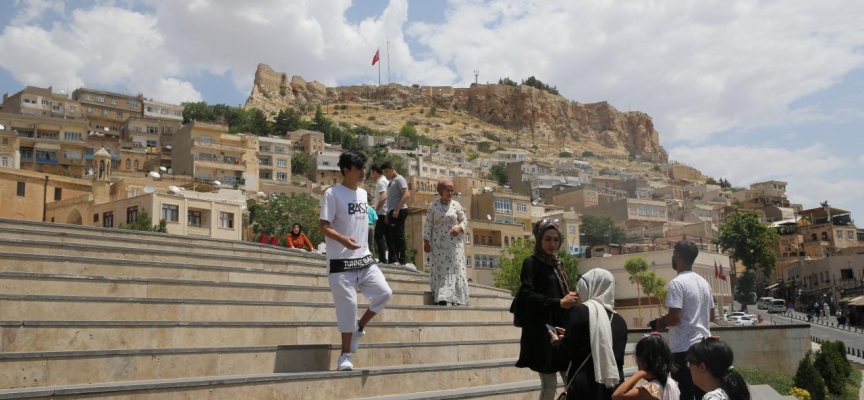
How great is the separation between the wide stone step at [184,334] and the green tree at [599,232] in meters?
82.9

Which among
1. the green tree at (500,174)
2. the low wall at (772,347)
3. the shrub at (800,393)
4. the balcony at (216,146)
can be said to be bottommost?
the shrub at (800,393)

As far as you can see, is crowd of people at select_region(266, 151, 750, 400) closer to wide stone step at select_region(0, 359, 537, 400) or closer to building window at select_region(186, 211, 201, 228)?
wide stone step at select_region(0, 359, 537, 400)

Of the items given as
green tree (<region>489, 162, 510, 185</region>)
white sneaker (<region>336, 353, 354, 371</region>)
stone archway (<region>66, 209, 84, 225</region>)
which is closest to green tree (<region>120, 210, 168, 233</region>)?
stone archway (<region>66, 209, 84, 225</region>)

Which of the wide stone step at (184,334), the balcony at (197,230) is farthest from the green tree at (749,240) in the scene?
the wide stone step at (184,334)

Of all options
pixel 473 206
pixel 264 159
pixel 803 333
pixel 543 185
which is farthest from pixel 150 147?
pixel 803 333

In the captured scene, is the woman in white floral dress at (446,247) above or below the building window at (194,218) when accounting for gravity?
below

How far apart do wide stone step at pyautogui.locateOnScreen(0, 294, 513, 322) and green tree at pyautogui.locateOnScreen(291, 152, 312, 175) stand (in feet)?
293

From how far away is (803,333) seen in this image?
49.4ft

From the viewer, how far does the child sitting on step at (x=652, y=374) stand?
14.9 ft

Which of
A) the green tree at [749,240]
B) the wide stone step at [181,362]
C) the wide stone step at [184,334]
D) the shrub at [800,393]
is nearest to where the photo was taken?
the wide stone step at [181,362]

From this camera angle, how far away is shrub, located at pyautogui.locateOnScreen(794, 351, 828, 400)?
13.3 m

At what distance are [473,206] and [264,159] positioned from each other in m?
25.7

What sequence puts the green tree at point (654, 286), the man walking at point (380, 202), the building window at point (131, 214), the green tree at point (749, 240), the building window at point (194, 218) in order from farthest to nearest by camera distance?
1. the green tree at point (749, 240)
2. the building window at point (194, 218)
3. the green tree at point (654, 286)
4. the building window at point (131, 214)
5. the man walking at point (380, 202)

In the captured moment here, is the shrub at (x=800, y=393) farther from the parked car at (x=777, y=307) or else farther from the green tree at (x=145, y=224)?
the parked car at (x=777, y=307)
